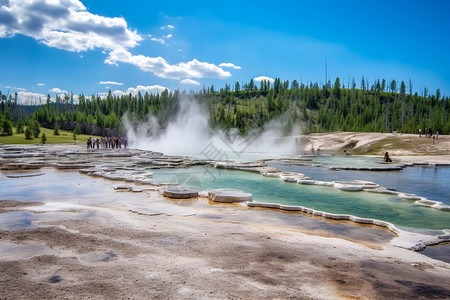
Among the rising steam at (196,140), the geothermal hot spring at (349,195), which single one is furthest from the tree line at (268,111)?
the geothermal hot spring at (349,195)

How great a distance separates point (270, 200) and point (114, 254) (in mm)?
8380

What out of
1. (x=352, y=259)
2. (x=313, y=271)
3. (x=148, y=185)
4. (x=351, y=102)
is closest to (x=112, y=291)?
(x=313, y=271)

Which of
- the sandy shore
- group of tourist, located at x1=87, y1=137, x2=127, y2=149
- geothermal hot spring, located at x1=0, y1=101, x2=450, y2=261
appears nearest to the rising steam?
group of tourist, located at x1=87, y1=137, x2=127, y2=149

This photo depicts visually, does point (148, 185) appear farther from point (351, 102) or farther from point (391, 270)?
point (351, 102)

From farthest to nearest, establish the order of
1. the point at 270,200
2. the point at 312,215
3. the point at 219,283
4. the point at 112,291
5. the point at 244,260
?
the point at 270,200, the point at 312,215, the point at 244,260, the point at 219,283, the point at 112,291

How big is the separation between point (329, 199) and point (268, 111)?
368ft

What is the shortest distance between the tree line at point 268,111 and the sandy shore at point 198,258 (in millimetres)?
70841

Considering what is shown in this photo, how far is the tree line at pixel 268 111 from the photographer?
90.8 metres

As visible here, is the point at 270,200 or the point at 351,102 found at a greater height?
the point at 351,102

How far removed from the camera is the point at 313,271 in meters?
5.84

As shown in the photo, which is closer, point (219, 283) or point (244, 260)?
point (219, 283)

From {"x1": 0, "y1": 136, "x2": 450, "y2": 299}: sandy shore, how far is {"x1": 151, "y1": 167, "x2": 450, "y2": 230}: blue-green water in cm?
207

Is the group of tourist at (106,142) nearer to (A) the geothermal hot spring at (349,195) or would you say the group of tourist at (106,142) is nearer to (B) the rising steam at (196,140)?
(B) the rising steam at (196,140)

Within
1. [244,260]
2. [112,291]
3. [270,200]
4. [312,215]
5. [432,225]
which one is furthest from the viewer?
[270,200]
